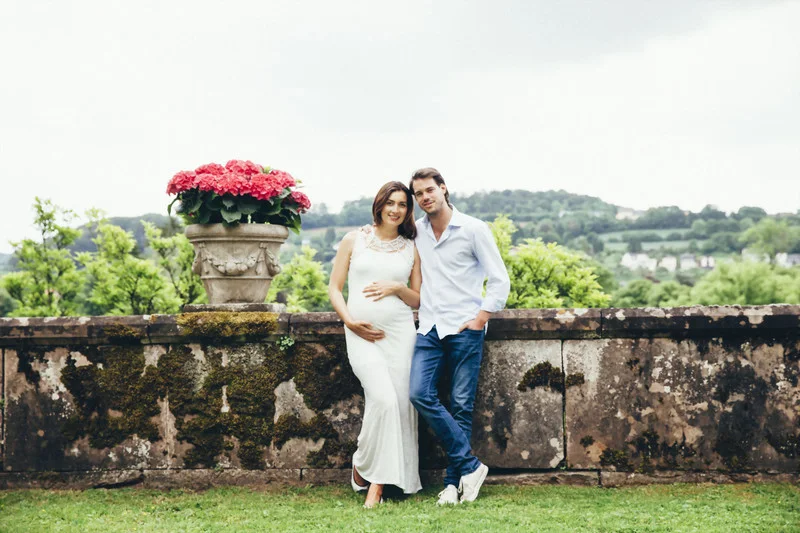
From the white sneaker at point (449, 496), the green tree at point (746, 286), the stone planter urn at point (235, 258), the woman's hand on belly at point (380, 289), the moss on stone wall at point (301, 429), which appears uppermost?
the stone planter urn at point (235, 258)

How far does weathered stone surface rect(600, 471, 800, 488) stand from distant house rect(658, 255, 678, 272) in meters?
80.0

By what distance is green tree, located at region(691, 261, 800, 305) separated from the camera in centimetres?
5116

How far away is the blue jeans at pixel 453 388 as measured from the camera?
4.49m

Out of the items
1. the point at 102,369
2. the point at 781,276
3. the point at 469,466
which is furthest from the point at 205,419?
the point at 781,276

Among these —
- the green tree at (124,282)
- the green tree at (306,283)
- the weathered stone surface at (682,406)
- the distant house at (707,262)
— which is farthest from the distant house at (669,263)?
the weathered stone surface at (682,406)

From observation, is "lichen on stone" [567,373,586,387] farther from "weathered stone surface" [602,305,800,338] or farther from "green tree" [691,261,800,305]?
"green tree" [691,261,800,305]

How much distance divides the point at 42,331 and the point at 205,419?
1.34 meters

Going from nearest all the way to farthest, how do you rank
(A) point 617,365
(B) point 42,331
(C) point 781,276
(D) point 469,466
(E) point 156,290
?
(D) point 469,466, (A) point 617,365, (B) point 42,331, (E) point 156,290, (C) point 781,276

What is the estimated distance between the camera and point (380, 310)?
15.4ft

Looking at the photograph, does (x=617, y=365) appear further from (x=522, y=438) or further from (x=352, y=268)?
(x=352, y=268)

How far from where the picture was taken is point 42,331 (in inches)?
208

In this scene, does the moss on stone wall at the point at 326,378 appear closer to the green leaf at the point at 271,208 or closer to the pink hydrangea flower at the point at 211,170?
the green leaf at the point at 271,208

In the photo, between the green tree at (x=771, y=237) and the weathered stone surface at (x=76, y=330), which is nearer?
the weathered stone surface at (x=76, y=330)

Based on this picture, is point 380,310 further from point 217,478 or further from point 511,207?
point 511,207
